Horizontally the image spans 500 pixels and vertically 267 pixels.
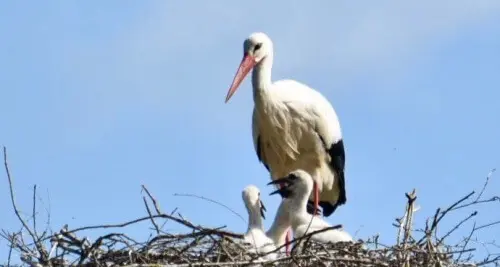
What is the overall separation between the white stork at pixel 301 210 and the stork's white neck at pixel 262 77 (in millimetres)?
1241

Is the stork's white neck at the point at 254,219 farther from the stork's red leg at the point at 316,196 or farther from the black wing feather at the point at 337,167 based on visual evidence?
the black wing feather at the point at 337,167

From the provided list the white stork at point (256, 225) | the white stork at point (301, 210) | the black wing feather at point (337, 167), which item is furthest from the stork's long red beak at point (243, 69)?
the white stork at point (256, 225)

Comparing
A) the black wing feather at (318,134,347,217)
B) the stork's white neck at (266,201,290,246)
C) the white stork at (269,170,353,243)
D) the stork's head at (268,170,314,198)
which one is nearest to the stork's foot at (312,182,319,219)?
the black wing feather at (318,134,347,217)

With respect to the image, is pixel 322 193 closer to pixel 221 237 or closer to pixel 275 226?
pixel 275 226

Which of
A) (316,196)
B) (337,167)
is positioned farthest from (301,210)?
(337,167)

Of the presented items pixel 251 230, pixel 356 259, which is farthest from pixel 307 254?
pixel 251 230

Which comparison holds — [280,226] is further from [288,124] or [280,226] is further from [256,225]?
[288,124]

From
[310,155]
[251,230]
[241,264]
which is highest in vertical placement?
[310,155]

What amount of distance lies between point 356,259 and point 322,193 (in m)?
4.06

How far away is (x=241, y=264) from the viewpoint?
8.31 metres

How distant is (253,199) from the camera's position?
1014 centimetres

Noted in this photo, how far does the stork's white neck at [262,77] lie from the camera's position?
11852 millimetres

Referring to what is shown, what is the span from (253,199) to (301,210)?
0.90ft

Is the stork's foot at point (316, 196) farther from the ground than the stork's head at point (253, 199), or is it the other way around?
the stork's foot at point (316, 196)
